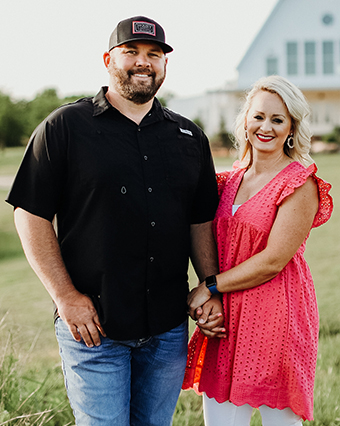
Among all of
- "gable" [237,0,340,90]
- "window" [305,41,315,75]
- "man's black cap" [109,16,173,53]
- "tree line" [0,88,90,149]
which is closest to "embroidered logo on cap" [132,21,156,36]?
"man's black cap" [109,16,173,53]

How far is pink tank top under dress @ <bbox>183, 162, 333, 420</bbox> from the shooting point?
2.44 metres

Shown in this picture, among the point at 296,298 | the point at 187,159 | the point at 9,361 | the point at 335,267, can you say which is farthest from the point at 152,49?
the point at 335,267

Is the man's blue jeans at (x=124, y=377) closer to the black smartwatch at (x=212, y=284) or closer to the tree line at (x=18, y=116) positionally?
the black smartwatch at (x=212, y=284)

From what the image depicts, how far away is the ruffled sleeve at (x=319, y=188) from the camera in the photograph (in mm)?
2400

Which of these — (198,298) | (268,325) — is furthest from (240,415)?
(198,298)

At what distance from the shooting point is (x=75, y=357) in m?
2.32

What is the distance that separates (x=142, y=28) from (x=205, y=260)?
1.20 metres

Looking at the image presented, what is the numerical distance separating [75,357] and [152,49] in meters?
1.50

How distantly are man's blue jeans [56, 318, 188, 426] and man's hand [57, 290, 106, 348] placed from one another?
0.07m

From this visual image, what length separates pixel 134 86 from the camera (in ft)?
7.73

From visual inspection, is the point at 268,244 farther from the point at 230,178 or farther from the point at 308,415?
the point at 308,415

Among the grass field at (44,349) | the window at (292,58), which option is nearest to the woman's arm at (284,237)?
the grass field at (44,349)

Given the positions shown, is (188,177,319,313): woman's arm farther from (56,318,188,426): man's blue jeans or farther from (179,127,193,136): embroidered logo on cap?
(179,127,193,136): embroidered logo on cap

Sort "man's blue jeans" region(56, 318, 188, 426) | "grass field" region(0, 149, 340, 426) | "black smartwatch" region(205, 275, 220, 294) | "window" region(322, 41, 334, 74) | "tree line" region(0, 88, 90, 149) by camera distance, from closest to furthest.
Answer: "man's blue jeans" region(56, 318, 188, 426), "black smartwatch" region(205, 275, 220, 294), "grass field" region(0, 149, 340, 426), "tree line" region(0, 88, 90, 149), "window" region(322, 41, 334, 74)
